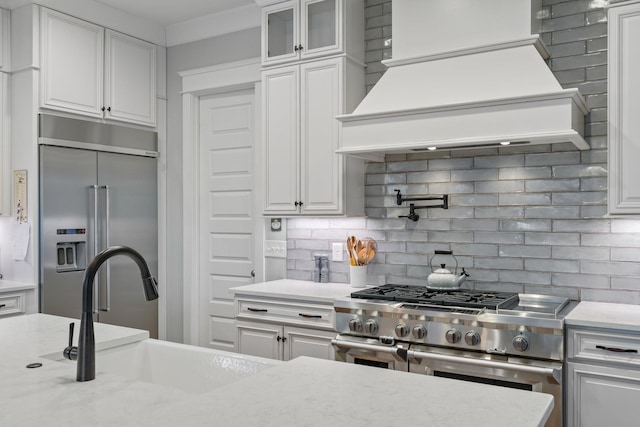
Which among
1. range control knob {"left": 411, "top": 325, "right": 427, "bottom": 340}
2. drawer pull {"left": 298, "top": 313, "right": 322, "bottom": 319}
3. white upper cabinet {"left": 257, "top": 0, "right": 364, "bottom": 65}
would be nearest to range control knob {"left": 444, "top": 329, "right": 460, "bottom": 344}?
range control knob {"left": 411, "top": 325, "right": 427, "bottom": 340}

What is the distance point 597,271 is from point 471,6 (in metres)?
1.67

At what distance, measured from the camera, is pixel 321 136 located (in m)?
3.70

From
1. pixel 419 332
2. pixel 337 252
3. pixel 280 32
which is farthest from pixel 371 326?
pixel 280 32

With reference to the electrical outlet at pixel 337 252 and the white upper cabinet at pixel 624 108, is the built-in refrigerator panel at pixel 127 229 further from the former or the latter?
the white upper cabinet at pixel 624 108

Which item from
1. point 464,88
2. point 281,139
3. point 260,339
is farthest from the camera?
point 281,139

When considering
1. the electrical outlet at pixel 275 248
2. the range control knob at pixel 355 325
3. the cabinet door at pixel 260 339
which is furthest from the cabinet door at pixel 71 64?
the range control knob at pixel 355 325

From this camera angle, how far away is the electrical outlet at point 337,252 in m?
3.93

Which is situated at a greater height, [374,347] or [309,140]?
[309,140]

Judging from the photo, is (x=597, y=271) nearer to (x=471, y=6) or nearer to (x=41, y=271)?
(x=471, y=6)

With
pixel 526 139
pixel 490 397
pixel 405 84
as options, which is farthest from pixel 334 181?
pixel 490 397

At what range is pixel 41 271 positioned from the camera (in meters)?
3.93

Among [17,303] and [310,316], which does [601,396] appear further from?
[17,303]

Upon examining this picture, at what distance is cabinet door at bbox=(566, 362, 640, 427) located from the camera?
2.50 meters

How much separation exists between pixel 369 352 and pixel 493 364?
2.25ft
